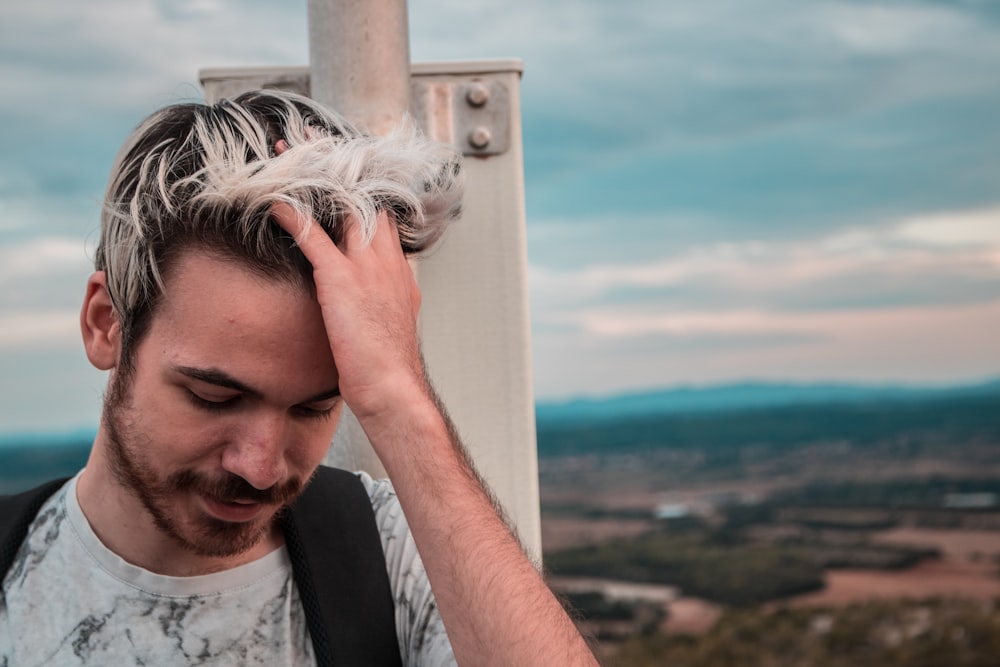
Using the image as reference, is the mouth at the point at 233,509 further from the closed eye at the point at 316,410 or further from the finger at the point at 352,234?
the finger at the point at 352,234

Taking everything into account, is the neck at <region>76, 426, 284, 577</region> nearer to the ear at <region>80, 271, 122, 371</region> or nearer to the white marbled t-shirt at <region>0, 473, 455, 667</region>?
→ the white marbled t-shirt at <region>0, 473, 455, 667</region>

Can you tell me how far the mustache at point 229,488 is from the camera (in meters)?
1.92

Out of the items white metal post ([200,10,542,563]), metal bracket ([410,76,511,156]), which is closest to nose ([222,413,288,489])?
white metal post ([200,10,542,563])

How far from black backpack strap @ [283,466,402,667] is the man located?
0.12ft

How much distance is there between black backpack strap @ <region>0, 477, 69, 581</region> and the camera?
2.06 m

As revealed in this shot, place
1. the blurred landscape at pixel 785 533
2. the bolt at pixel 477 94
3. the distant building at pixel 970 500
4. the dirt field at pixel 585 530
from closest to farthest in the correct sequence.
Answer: the bolt at pixel 477 94
the blurred landscape at pixel 785 533
the dirt field at pixel 585 530
the distant building at pixel 970 500

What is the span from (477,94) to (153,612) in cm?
135

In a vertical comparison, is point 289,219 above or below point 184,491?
above

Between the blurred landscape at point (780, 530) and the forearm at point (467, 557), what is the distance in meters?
0.23

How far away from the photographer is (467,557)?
1.86 metres

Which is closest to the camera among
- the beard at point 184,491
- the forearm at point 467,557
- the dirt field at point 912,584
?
the forearm at point 467,557

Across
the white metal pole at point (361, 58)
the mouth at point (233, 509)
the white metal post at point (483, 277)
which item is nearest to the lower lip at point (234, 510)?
the mouth at point (233, 509)

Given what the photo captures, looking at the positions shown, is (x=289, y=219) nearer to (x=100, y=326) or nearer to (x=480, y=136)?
(x=100, y=326)

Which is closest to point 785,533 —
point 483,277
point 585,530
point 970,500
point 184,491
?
point 585,530
